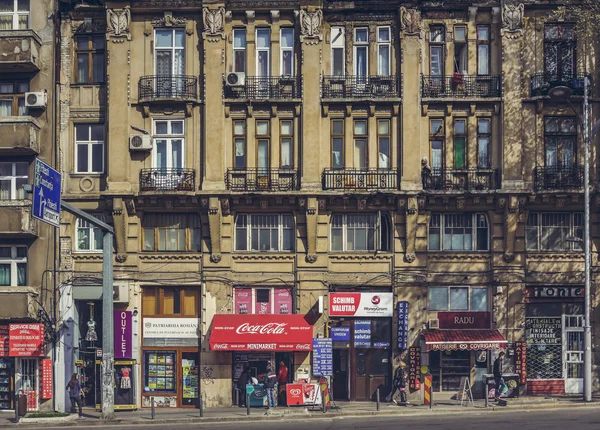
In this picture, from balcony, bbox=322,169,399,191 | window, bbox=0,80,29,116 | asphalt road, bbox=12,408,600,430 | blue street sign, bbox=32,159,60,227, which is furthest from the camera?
window, bbox=0,80,29,116

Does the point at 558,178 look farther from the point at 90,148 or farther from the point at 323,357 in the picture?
the point at 90,148

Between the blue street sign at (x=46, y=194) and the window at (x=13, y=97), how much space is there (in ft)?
28.7

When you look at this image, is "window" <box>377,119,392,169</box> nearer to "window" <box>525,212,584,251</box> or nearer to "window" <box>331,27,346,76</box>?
"window" <box>331,27,346,76</box>

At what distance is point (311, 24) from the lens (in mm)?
41906

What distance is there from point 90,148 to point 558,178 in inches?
768

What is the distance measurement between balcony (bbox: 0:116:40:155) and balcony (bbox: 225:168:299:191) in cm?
816

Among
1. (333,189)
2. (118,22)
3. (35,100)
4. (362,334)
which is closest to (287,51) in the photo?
(333,189)

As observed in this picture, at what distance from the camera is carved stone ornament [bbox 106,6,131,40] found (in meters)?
42.1

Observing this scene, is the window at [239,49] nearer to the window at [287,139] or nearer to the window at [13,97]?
the window at [287,139]

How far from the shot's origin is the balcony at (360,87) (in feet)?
138

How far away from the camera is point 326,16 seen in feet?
140

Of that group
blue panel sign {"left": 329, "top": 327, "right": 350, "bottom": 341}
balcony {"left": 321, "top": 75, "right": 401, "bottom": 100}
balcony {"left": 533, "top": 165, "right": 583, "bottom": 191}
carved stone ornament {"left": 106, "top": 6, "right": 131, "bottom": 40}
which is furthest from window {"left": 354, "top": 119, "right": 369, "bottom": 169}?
carved stone ornament {"left": 106, "top": 6, "right": 131, "bottom": 40}

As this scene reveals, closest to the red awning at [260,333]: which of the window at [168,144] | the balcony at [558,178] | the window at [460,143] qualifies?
the window at [168,144]

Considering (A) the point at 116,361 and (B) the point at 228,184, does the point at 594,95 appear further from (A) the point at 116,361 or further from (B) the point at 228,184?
(A) the point at 116,361
